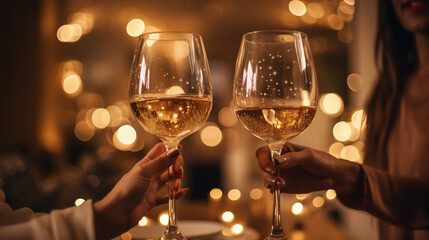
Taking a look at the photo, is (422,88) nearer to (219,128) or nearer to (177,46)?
(177,46)

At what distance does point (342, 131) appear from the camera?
570cm

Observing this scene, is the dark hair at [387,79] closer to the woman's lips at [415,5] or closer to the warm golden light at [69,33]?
the woman's lips at [415,5]

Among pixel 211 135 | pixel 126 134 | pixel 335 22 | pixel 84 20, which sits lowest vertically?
pixel 211 135

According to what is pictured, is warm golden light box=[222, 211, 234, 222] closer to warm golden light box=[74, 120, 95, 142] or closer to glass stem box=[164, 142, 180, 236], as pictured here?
glass stem box=[164, 142, 180, 236]

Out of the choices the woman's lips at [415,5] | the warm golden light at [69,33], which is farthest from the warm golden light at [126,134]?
the woman's lips at [415,5]

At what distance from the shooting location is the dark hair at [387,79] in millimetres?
1483

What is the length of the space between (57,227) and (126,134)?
575 centimetres

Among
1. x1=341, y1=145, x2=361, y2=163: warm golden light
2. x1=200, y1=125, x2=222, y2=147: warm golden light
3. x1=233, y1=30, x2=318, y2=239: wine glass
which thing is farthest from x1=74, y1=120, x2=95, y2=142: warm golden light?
x1=233, y1=30, x2=318, y2=239: wine glass

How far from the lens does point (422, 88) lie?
4.63ft

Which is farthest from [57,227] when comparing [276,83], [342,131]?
[342,131]

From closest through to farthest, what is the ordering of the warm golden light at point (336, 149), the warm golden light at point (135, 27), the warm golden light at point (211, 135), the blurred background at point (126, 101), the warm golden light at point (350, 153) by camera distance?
the blurred background at point (126, 101) < the warm golden light at point (350, 153) < the warm golden light at point (336, 149) < the warm golden light at point (135, 27) < the warm golden light at point (211, 135)

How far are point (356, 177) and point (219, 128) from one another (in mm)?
7650

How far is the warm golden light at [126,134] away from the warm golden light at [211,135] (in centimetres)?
244

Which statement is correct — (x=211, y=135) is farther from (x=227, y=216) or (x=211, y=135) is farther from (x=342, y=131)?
(x=227, y=216)
